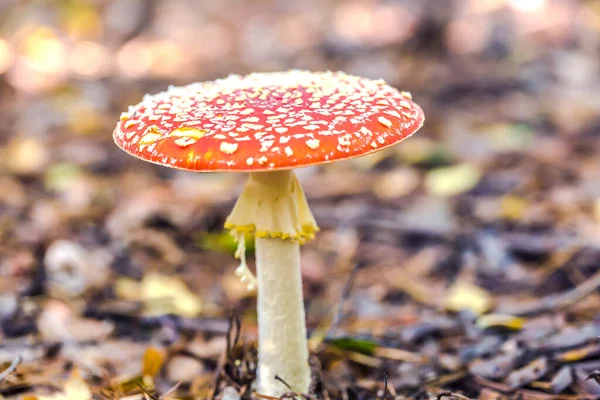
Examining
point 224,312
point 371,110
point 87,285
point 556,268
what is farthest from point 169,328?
point 556,268

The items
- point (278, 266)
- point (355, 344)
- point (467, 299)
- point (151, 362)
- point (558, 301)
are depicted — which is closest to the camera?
point (278, 266)

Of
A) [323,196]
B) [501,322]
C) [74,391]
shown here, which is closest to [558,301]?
[501,322]

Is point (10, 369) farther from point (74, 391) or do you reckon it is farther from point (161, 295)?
point (161, 295)

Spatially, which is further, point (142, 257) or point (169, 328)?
point (142, 257)

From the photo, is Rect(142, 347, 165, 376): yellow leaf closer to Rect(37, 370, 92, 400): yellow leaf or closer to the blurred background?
the blurred background

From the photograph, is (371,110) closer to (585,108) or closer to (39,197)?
(39,197)

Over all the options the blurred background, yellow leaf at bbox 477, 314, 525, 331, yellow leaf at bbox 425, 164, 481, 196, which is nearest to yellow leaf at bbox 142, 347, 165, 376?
the blurred background
